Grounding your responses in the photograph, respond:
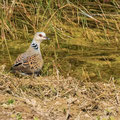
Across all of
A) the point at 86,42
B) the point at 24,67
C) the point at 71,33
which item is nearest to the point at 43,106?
Answer: the point at 24,67

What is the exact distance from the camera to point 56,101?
15.6ft

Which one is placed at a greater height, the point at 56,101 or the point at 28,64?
the point at 56,101

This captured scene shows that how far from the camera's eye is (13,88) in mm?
4977

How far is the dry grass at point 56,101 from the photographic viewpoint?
405cm

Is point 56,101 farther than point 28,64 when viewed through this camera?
No

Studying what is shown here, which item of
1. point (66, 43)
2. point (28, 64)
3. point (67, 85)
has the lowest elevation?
point (66, 43)

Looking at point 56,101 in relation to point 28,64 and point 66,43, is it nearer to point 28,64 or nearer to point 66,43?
point 28,64

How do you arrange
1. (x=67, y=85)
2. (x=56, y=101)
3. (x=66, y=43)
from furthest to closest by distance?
1. (x=66, y=43)
2. (x=67, y=85)
3. (x=56, y=101)

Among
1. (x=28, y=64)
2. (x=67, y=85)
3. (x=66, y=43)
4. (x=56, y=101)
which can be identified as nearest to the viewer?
(x=56, y=101)

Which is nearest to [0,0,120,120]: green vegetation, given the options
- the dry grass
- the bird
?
the dry grass

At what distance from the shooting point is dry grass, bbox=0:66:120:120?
4.05 m

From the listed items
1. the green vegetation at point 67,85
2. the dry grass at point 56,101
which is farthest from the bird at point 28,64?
the dry grass at point 56,101

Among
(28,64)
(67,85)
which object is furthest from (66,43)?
(67,85)

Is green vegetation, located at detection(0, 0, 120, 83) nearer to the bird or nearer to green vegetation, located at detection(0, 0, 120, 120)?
green vegetation, located at detection(0, 0, 120, 120)
